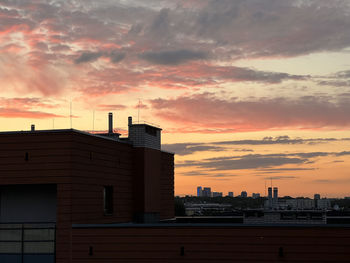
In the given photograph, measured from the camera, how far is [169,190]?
56.8 meters

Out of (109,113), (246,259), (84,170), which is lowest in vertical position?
(246,259)

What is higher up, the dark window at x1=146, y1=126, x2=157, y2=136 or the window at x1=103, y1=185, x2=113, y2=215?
the dark window at x1=146, y1=126, x2=157, y2=136

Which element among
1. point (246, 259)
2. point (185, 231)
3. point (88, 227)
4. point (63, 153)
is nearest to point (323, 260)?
point (246, 259)

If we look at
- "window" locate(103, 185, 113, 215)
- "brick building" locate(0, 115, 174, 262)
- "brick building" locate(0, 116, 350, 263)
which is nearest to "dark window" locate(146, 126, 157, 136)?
"brick building" locate(0, 115, 174, 262)

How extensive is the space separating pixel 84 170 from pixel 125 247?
592 cm

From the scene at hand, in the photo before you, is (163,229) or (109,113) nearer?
(163,229)

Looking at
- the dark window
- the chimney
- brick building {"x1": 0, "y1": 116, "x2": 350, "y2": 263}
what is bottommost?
brick building {"x1": 0, "y1": 116, "x2": 350, "y2": 263}

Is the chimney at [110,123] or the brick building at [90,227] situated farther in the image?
the chimney at [110,123]

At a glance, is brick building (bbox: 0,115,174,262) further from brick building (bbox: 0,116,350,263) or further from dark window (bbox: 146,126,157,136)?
dark window (bbox: 146,126,157,136)

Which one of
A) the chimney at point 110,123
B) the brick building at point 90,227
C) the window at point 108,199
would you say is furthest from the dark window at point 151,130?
the window at point 108,199

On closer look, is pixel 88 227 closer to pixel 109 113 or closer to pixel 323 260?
pixel 323 260

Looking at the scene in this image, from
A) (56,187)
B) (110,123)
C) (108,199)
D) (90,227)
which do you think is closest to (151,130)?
(110,123)

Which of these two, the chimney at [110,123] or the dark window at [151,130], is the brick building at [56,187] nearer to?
the dark window at [151,130]

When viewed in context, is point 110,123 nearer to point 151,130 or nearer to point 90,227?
point 151,130
